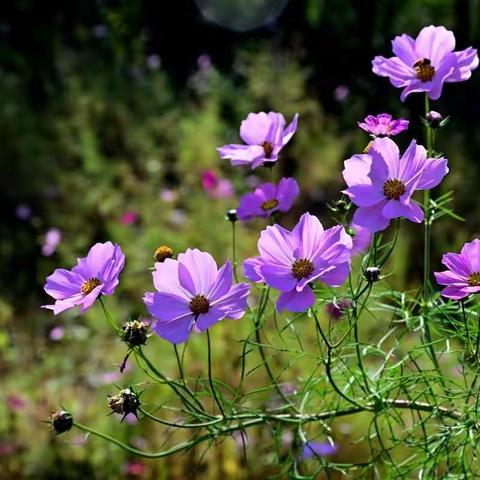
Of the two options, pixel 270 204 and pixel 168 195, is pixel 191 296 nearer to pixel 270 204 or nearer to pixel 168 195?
pixel 270 204

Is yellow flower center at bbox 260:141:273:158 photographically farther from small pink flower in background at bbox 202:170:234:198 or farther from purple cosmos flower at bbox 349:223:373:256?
small pink flower in background at bbox 202:170:234:198

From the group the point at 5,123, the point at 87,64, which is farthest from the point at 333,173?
the point at 87,64

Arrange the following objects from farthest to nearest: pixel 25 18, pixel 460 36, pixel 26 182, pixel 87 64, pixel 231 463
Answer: pixel 25 18, pixel 87 64, pixel 460 36, pixel 26 182, pixel 231 463

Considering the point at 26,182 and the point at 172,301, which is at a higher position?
the point at 172,301

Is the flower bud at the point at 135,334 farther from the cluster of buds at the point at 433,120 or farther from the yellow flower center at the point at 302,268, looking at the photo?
the cluster of buds at the point at 433,120

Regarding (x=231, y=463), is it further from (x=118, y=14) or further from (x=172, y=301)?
(x=118, y=14)

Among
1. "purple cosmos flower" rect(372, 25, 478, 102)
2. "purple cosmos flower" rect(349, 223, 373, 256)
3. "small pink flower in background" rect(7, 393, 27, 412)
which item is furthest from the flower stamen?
"small pink flower in background" rect(7, 393, 27, 412)

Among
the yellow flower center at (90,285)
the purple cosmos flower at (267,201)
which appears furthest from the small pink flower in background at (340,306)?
the yellow flower center at (90,285)
